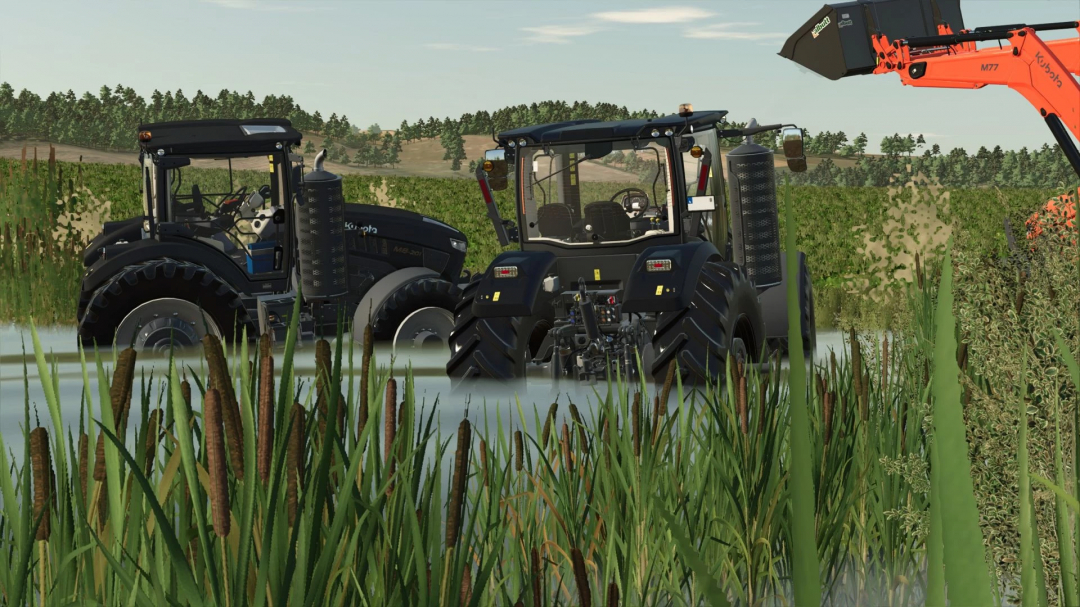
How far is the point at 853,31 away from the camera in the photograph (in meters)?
11.4

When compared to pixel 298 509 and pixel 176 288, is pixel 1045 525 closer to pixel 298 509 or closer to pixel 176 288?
pixel 298 509

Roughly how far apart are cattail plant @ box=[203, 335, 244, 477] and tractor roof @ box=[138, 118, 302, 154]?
820 cm

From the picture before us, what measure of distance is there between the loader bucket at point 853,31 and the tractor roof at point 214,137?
560cm

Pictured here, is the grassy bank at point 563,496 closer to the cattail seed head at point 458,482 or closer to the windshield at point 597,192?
→ the cattail seed head at point 458,482

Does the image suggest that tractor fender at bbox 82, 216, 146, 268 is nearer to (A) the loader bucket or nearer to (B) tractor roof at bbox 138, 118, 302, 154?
(B) tractor roof at bbox 138, 118, 302, 154

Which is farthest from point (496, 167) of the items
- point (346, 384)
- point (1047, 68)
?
point (1047, 68)

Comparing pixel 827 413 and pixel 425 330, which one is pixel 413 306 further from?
pixel 827 413

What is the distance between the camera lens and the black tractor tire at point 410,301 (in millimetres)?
9938

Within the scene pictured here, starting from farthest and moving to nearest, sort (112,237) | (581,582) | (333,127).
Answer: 1. (333,127)
2. (112,237)
3. (581,582)

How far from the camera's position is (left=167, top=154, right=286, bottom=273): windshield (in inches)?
377

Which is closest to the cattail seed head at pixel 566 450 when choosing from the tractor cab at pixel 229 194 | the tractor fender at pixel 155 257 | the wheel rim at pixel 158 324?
the wheel rim at pixel 158 324

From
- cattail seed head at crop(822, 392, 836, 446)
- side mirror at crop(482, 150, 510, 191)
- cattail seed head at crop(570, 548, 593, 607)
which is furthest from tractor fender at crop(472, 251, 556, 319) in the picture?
cattail seed head at crop(570, 548, 593, 607)

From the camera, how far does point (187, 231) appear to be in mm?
9531

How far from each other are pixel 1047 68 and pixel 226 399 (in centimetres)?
888
